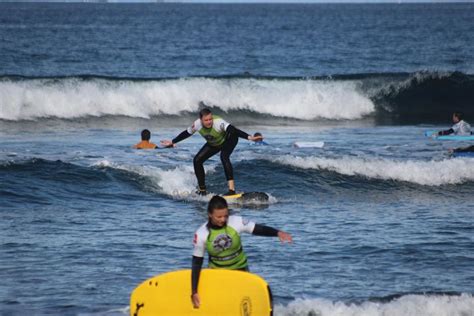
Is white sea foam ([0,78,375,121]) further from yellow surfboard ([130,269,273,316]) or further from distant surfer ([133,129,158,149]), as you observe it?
yellow surfboard ([130,269,273,316])

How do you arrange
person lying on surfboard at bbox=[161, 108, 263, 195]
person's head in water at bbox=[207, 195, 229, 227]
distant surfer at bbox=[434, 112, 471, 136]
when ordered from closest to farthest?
person's head in water at bbox=[207, 195, 229, 227]
person lying on surfboard at bbox=[161, 108, 263, 195]
distant surfer at bbox=[434, 112, 471, 136]

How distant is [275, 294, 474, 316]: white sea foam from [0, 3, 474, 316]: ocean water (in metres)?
0.02

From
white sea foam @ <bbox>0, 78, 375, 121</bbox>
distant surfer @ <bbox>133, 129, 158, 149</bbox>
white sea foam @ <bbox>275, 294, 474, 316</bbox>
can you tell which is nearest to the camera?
white sea foam @ <bbox>275, 294, 474, 316</bbox>

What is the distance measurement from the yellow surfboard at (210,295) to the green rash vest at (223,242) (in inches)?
8.7

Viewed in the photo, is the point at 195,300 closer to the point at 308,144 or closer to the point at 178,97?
the point at 308,144

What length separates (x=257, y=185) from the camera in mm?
20047

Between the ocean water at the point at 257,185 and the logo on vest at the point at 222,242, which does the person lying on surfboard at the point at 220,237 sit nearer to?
the logo on vest at the point at 222,242

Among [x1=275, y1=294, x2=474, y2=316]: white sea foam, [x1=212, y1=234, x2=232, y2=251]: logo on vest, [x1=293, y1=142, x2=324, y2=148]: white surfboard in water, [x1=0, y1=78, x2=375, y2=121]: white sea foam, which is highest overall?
[x1=0, y1=78, x2=375, y2=121]: white sea foam

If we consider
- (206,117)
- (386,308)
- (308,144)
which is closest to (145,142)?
(308,144)

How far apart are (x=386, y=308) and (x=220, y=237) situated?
2619 mm

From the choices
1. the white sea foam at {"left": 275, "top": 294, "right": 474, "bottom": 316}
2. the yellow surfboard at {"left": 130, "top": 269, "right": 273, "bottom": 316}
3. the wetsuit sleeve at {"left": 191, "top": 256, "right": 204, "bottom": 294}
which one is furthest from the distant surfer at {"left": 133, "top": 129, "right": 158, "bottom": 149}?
the wetsuit sleeve at {"left": 191, "top": 256, "right": 204, "bottom": 294}

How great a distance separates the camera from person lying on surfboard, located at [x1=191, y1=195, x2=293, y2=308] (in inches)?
368

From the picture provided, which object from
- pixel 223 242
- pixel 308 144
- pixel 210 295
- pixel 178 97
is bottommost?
pixel 210 295

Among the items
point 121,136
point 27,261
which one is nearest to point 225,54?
point 121,136
